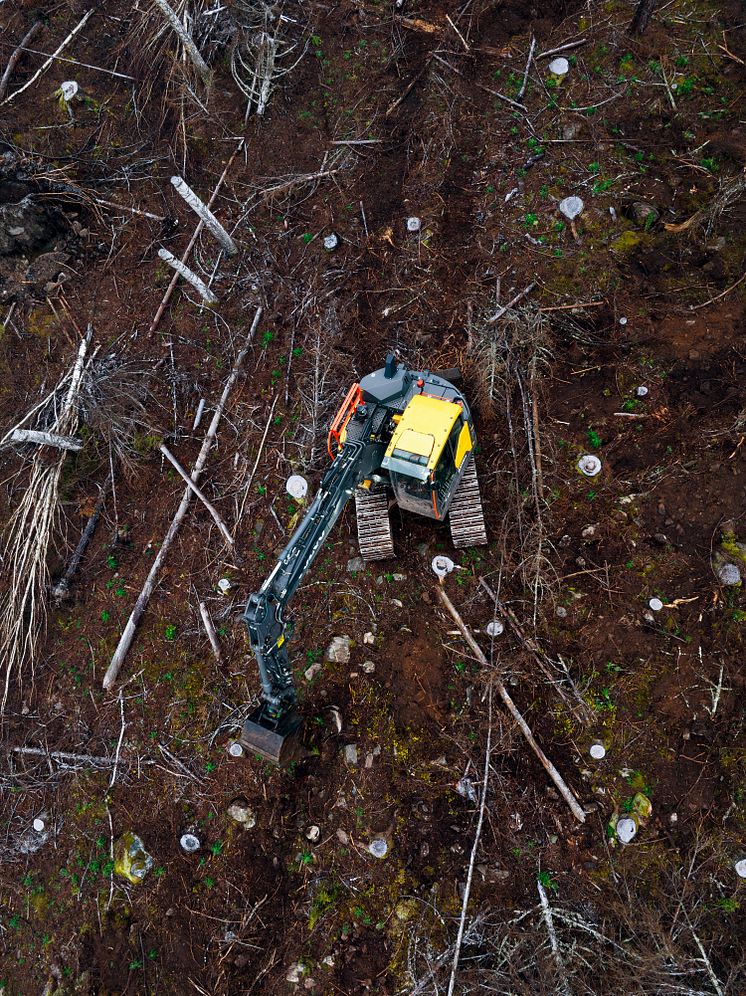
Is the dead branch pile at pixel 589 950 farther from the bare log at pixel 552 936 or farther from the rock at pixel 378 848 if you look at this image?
the rock at pixel 378 848

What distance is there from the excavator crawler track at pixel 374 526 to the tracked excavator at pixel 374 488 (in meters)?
0.01

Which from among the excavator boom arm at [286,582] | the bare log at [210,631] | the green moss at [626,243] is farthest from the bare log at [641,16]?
the bare log at [210,631]

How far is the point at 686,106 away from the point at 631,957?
11.1 m

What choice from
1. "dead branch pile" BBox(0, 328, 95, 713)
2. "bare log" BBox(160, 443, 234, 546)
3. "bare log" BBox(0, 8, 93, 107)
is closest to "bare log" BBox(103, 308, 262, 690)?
"bare log" BBox(160, 443, 234, 546)

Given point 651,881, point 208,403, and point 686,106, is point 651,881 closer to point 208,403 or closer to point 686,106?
point 208,403

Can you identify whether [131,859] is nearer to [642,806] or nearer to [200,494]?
[200,494]

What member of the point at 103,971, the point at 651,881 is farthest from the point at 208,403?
the point at 651,881

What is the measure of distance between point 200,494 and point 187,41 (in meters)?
7.53

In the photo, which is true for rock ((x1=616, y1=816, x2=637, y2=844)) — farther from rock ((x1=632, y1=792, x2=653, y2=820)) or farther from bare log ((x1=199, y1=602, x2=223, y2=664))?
bare log ((x1=199, y1=602, x2=223, y2=664))

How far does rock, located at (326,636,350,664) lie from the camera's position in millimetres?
8266

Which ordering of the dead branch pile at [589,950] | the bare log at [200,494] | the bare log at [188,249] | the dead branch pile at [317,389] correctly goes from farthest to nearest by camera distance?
the bare log at [188,249] → the dead branch pile at [317,389] → the bare log at [200,494] → the dead branch pile at [589,950]

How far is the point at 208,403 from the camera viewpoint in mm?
10180

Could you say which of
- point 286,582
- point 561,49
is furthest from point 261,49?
point 286,582

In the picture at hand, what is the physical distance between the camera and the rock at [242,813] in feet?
25.6
